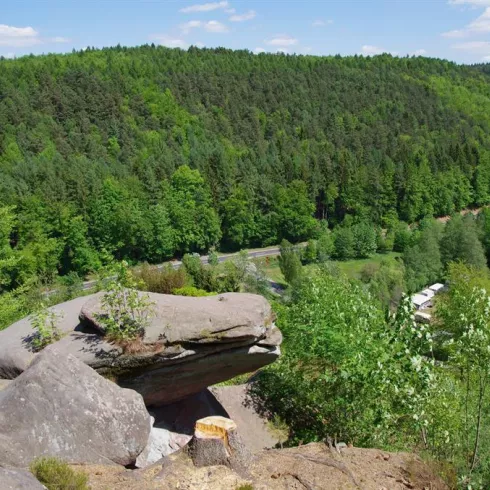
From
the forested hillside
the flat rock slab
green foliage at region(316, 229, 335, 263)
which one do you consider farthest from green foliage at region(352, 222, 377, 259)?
the flat rock slab

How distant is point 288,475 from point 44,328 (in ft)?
24.0

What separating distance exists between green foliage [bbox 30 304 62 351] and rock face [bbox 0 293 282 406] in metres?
0.22

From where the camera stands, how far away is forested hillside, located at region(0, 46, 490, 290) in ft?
230

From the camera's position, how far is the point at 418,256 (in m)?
66.1

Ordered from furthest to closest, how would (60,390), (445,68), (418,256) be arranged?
(445,68) → (418,256) → (60,390)

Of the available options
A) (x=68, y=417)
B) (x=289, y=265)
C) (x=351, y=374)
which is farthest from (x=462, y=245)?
(x=68, y=417)

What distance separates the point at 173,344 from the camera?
13.1 meters

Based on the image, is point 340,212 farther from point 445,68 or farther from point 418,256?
point 445,68

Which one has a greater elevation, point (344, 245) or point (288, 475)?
point (288, 475)

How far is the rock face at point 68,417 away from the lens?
33.1 ft

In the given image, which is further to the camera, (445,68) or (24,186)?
(445,68)

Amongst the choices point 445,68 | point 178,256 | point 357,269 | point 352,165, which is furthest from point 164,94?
point 445,68

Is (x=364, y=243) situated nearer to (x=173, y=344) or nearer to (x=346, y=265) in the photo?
(x=346, y=265)

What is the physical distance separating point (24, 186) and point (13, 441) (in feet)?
222
